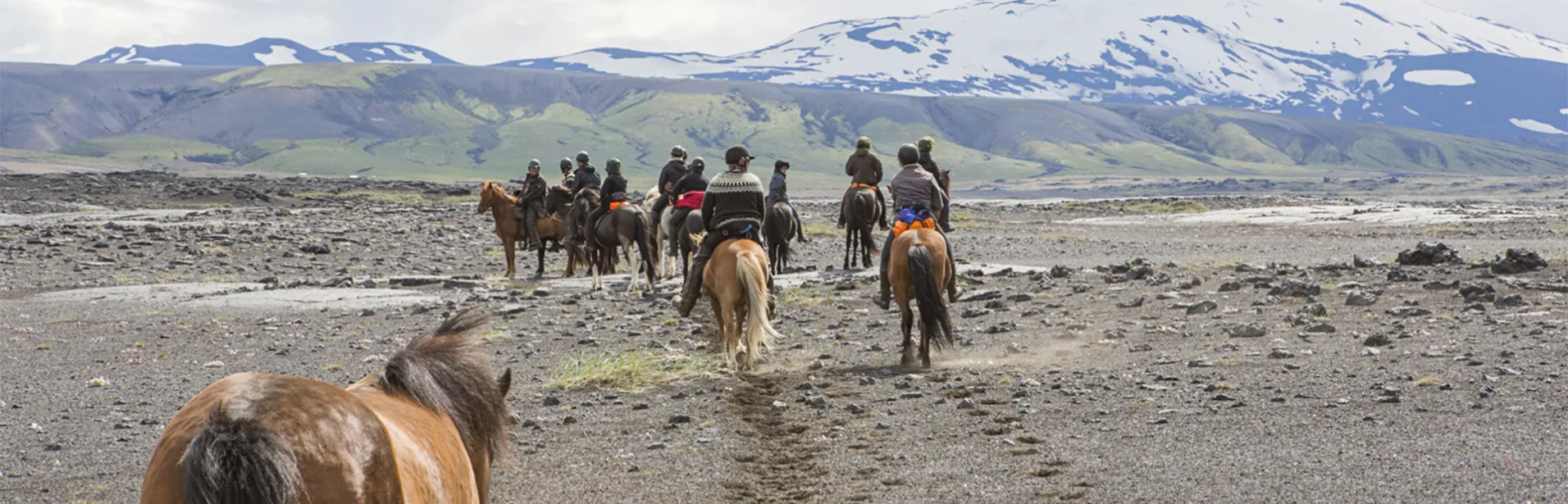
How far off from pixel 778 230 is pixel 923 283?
636 centimetres

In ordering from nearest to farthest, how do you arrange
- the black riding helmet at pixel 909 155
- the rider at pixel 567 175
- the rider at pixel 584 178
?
the black riding helmet at pixel 909 155
the rider at pixel 584 178
the rider at pixel 567 175

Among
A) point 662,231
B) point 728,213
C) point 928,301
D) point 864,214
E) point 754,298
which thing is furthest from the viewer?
point 864,214

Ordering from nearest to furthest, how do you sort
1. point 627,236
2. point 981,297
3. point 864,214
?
point 981,297 < point 627,236 < point 864,214

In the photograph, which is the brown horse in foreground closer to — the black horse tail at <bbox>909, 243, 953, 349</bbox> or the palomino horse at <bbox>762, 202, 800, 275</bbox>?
the palomino horse at <bbox>762, 202, 800, 275</bbox>

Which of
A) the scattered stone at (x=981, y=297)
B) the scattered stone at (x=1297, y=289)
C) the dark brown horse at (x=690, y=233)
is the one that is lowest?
the scattered stone at (x=981, y=297)

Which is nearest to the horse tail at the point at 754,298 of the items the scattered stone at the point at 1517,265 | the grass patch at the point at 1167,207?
the scattered stone at the point at 1517,265

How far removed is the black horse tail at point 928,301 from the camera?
456 inches

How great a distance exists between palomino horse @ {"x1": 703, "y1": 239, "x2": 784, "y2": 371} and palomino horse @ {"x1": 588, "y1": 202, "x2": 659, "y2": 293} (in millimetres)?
7583

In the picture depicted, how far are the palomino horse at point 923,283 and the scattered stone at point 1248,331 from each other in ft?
8.88

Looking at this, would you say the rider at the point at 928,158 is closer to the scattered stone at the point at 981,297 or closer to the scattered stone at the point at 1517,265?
the scattered stone at the point at 981,297

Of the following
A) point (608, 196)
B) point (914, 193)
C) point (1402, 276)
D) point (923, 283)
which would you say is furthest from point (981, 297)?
point (608, 196)

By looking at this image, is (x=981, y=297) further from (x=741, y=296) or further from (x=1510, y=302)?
(x=741, y=296)

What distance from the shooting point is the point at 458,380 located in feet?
14.3

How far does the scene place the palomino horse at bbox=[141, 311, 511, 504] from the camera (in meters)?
3.14
